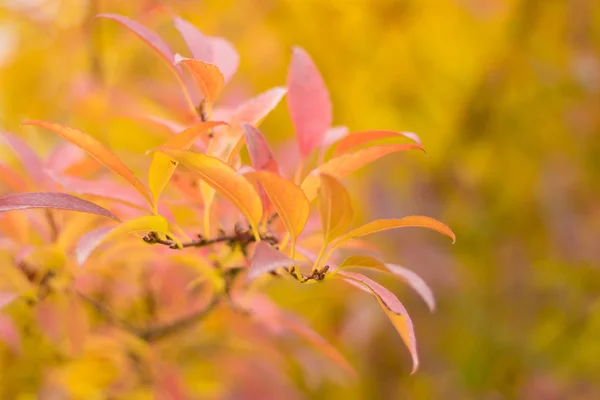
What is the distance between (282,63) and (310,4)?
15 cm

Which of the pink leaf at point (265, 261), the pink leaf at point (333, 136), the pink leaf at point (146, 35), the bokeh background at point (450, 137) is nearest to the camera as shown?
the pink leaf at point (265, 261)

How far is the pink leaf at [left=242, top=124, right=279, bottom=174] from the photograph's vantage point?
453 mm

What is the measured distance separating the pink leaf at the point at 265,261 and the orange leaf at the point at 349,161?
0.26 feet

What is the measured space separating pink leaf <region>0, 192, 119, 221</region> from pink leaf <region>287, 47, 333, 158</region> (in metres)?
0.19

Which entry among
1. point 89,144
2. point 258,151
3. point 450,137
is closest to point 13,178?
point 89,144

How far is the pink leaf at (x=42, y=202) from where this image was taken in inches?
17.3

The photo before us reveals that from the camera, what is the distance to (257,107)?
541 mm

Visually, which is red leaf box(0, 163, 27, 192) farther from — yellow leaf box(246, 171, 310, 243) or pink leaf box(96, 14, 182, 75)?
yellow leaf box(246, 171, 310, 243)

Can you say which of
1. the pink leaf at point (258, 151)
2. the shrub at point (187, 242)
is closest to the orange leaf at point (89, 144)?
the shrub at point (187, 242)

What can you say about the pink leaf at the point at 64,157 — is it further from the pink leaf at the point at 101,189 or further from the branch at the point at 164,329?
the branch at the point at 164,329

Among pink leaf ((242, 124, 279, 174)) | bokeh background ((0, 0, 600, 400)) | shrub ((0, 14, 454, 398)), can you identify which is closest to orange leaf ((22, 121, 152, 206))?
shrub ((0, 14, 454, 398))

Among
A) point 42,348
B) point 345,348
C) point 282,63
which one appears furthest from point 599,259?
point 42,348

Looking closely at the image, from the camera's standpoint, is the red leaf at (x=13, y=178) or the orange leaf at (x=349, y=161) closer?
the orange leaf at (x=349, y=161)

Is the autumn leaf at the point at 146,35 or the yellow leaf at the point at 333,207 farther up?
the autumn leaf at the point at 146,35
